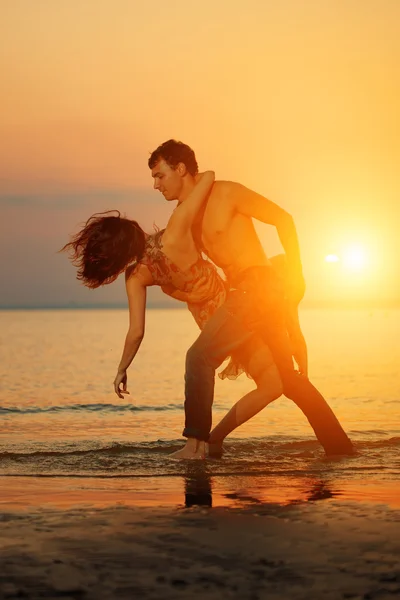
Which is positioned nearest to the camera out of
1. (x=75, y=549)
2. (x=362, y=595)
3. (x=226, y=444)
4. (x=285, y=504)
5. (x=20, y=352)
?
(x=362, y=595)

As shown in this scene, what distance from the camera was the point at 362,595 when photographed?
12.7 feet

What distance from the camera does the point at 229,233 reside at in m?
7.77

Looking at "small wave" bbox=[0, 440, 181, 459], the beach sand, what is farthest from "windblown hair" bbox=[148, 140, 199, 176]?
"small wave" bbox=[0, 440, 181, 459]

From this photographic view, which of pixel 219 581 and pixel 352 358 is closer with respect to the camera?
pixel 219 581

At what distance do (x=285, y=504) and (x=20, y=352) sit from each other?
Answer: 99.9 ft

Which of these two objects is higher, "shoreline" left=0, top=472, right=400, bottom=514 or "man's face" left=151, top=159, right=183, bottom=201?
"man's face" left=151, top=159, right=183, bottom=201

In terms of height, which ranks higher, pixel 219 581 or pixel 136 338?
pixel 136 338

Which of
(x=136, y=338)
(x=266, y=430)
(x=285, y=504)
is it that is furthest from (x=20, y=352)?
(x=285, y=504)

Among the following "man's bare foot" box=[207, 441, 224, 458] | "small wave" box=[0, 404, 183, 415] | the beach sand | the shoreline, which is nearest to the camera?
the beach sand

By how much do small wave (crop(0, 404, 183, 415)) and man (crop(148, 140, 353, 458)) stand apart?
7044 mm

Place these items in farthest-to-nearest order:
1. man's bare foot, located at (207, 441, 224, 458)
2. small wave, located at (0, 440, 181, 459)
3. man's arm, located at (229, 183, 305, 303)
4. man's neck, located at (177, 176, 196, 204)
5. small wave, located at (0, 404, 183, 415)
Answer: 1. small wave, located at (0, 404, 183, 415)
2. small wave, located at (0, 440, 181, 459)
3. man's bare foot, located at (207, 441, 224, 458)
4. man's neck, located at (177, 176, 196, 204)
5. man's arm, located at (229, 183, 305, 303)

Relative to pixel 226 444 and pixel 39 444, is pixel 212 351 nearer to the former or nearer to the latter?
pixel 226 444

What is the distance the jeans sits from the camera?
25.6 feet

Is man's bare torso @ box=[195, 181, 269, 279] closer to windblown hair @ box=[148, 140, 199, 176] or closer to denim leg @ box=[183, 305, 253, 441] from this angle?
windblown hair @ box=[148, 140, 199, 176]
